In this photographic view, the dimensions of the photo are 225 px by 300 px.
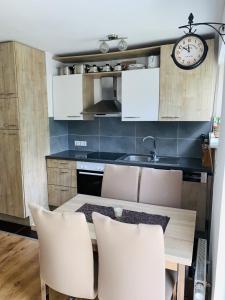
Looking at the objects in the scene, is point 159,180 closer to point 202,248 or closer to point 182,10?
point 202,248

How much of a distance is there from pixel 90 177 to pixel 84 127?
3.14ft

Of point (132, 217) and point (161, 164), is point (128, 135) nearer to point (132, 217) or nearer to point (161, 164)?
point (161, 164)

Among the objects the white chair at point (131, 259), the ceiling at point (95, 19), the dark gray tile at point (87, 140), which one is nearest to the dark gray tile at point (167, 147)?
the dark gray tile at point (87, 140)

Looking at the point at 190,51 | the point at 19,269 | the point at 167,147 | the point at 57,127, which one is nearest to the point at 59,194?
the point at 57,127

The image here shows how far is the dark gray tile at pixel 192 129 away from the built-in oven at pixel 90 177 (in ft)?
3.83

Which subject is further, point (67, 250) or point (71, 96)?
point (71, 96)

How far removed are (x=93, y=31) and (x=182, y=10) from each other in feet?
2.99

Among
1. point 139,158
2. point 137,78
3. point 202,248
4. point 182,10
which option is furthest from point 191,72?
point 202,248

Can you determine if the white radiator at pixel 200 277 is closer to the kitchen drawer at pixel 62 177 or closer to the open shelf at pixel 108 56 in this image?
the kitchen drawer at pixel 62 177

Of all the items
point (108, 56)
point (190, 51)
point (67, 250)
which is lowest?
point (67, 250)

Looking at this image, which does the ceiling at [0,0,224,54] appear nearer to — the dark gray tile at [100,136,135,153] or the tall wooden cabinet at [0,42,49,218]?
the tall wooden cabinet at [0,42,49,218]

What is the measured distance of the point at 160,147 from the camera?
132 inches

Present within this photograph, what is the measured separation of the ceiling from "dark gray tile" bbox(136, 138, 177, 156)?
4.29 feet

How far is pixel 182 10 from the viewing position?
1953mm
